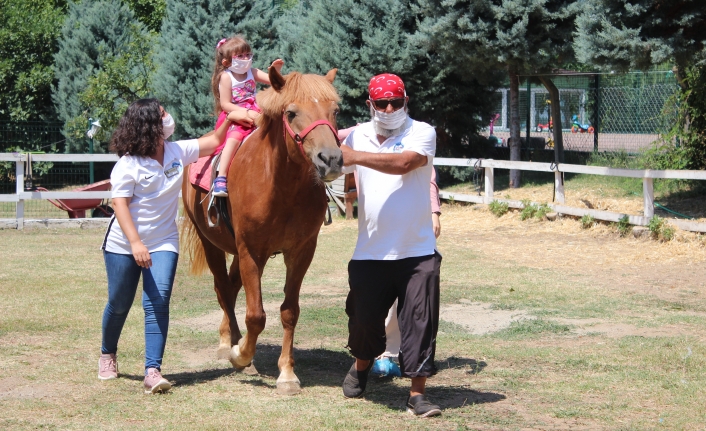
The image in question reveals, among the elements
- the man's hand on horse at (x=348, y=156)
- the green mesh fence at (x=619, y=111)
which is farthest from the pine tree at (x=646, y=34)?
the man's hand on horse at (x=348, y=156)

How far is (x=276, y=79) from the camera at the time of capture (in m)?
4.96

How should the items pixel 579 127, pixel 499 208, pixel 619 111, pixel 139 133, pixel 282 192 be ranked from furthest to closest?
pixel 579 127 < pixel 619 111 < pixel 499 208 < pixel 282 192 < pixel 139 133

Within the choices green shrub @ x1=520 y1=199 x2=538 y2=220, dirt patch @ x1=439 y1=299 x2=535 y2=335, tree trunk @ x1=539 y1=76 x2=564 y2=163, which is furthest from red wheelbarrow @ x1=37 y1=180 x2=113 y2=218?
tree trunk @ x1=539 y1=76 x2=564 y2=163

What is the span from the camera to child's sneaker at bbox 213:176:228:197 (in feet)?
18.0

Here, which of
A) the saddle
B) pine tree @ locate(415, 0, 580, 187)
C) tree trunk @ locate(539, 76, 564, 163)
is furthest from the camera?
tree trunk @ locate(539, 76, 564, 163)

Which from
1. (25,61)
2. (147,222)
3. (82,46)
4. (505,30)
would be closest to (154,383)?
(147,222)

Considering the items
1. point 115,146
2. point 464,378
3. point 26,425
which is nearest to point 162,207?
point 115,146

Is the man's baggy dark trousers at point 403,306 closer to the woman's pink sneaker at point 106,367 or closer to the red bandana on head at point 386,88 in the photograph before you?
the red bandana on head at point 386,88

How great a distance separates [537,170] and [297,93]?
418 inches

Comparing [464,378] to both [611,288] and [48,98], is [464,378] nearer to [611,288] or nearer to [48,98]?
[611,288]

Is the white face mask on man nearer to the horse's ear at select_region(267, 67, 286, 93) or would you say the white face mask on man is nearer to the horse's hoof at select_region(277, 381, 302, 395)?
the horse's ear at select_region(267, 67, 286, 93)

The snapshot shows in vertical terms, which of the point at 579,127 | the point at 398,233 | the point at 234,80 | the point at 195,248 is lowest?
the point at 195,248

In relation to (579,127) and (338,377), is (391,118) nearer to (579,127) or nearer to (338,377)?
(338,377)

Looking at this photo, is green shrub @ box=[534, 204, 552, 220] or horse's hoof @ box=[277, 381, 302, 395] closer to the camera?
horse's hoof @ box=[277, 381, 302, 395]
